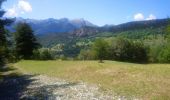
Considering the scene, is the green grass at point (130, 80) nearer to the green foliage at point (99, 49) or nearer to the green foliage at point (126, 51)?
the green foliage at point (99, 49)

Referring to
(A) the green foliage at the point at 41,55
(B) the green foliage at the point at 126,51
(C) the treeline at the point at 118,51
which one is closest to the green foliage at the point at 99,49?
(C) the treeline at the point at 118,51

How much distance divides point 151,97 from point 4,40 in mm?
31590

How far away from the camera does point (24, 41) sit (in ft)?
317

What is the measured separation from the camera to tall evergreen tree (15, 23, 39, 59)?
9581 centimetres

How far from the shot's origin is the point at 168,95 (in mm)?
25672

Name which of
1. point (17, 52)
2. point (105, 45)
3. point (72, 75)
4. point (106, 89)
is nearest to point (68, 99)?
point (106, 89)

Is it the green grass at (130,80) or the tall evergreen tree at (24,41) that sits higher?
the tall evergreen tree at (24,41)

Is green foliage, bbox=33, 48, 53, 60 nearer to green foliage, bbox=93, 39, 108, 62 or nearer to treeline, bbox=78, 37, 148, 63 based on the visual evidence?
treeline, bbox=78, 37, 148, 63

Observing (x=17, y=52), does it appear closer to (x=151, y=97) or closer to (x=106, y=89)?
(x=106, y=89)

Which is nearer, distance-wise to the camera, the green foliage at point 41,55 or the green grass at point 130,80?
the green grass at point 130,80

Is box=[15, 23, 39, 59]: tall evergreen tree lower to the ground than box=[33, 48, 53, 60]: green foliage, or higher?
higher

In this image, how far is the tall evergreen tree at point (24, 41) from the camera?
95.8 meters

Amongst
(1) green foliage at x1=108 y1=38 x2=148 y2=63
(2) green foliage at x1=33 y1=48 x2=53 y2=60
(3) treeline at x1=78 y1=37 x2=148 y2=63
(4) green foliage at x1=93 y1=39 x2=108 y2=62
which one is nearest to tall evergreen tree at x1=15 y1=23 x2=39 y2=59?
(2) green foliage at x1=33 y1=48 x2=53 y2=60

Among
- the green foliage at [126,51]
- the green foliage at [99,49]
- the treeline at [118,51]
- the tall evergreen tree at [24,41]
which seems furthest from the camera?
the green foliage at [126,51]
